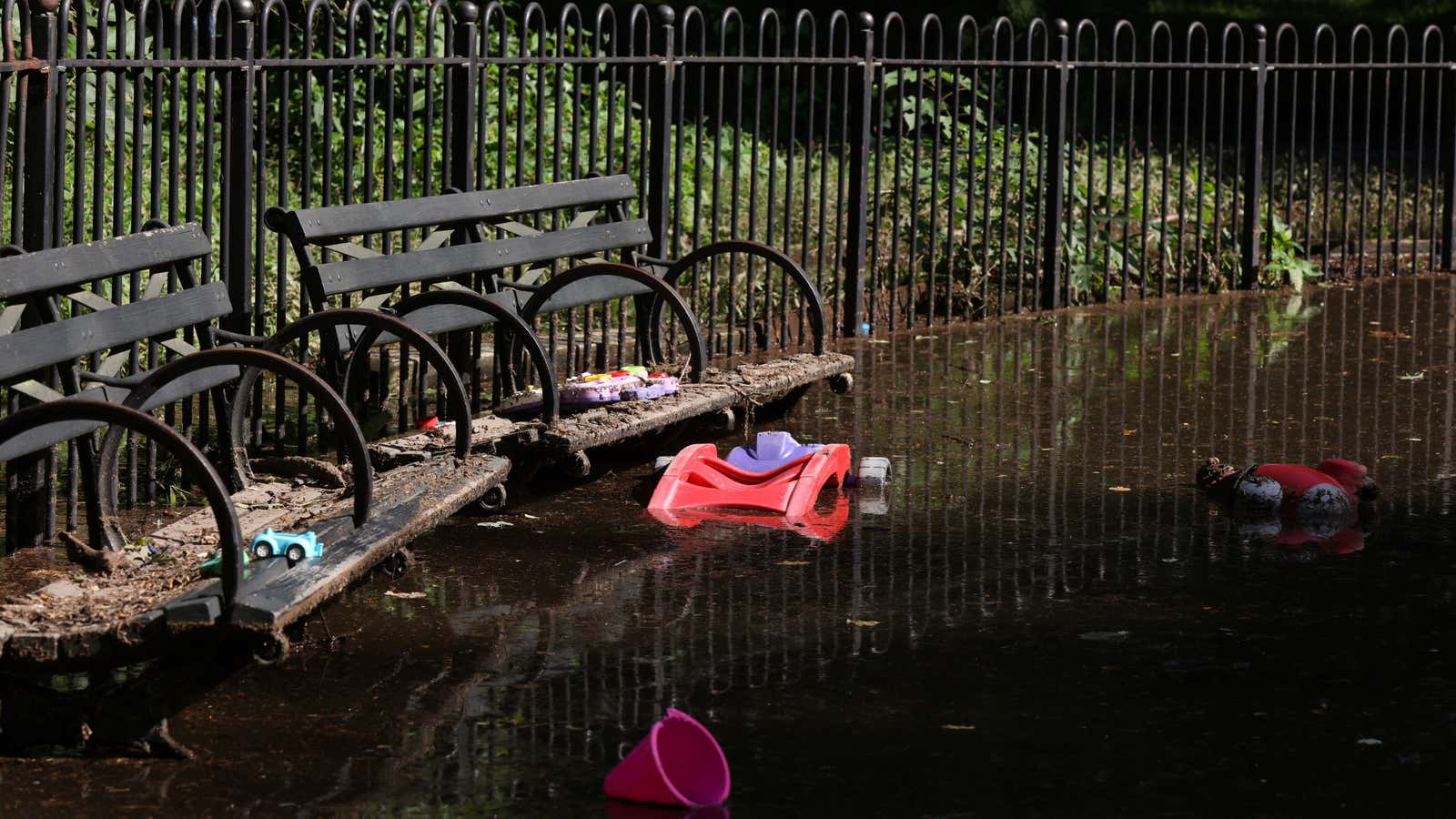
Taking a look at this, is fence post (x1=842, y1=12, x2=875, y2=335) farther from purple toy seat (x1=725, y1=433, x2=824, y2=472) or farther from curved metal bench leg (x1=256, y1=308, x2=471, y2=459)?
curved metal bench leg (x1=256, y1=308, x2=471, y2=459)

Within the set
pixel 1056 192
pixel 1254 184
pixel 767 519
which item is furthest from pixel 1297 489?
pixel 1254 184

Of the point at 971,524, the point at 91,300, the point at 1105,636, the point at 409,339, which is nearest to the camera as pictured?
the point at 1105,636

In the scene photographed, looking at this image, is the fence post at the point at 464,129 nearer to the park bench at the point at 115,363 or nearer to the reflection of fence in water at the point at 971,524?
the reflection of fence in water at the point at 971,524

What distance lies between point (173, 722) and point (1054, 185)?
Result: 26.5 feet

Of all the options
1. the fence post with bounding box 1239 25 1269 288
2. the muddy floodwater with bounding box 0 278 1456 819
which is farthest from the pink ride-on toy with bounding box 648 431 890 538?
the fence post with bounding box 1239 25 1269 288

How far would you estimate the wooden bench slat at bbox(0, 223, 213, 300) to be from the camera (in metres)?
5.20

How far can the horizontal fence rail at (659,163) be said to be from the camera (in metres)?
6.60

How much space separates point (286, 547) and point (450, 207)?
288 centimetres

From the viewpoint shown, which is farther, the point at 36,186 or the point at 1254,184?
the point at 1254,184

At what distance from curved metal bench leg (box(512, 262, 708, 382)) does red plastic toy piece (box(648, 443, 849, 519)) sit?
1.91 feet

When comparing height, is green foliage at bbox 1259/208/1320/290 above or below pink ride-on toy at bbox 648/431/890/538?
above

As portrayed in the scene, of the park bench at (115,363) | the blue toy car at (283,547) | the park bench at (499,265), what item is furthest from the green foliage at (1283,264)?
the blue toy car at (283,547)

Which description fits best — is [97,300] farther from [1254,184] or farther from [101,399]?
[1254,184]

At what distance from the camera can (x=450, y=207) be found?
24.5ft
